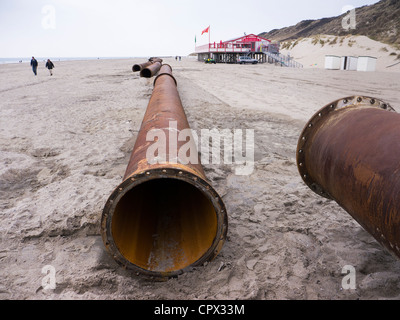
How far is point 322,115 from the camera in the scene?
235 cm

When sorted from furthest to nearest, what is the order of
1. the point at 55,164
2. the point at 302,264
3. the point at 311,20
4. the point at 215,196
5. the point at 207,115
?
the point at 311,20, the point at 207,115, the point at 55,164, the point at 302,264, the point at 215,196

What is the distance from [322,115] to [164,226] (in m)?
1.85

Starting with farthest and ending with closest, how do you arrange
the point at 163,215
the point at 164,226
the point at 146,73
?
the point at 146,73
the point at 163,215
the point at 164,226

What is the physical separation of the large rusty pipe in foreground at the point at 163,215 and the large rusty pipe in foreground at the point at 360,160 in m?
0.86

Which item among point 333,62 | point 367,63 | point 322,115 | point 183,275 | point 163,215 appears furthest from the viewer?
point 333,62

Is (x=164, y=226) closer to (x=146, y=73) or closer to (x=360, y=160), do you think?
(x=360, y=160)

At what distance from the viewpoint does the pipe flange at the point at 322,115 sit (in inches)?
88.7

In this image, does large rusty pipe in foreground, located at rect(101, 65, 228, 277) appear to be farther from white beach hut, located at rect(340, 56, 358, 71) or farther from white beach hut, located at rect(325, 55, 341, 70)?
white beach hut, located at rect(325, 55, 341, 70)

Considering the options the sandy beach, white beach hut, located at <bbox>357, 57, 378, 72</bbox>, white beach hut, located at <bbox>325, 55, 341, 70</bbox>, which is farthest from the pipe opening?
white beach hut, located at <bbox>325, 55, 341, 70</bbox>

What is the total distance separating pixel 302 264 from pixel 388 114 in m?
1.34

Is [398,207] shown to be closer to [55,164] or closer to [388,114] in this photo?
[388,114]

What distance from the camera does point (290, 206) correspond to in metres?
3.21

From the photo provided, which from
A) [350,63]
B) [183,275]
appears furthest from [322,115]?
[350,63]
